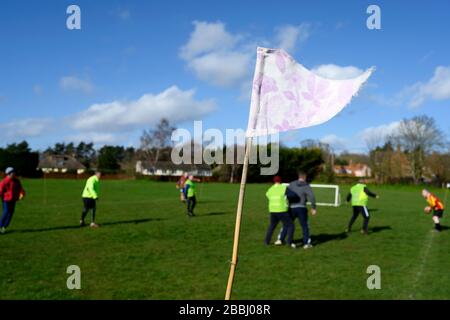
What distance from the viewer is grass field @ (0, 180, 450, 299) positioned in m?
7.04

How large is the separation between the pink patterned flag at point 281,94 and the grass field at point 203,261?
14.0 feet

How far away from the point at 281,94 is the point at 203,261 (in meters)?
6.86

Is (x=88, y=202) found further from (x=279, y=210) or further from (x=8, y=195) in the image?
(x=279, y=210)

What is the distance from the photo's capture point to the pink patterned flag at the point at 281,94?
3.08 meters

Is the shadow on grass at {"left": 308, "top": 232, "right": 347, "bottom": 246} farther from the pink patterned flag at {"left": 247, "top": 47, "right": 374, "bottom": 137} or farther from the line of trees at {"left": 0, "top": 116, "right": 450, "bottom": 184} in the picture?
the line of trees at {"left": 0, "top": 116, "right": 450, "bottom": 184}

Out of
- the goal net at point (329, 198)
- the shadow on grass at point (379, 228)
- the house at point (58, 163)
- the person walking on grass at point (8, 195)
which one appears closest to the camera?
the person walking on grass at point (8, 195)

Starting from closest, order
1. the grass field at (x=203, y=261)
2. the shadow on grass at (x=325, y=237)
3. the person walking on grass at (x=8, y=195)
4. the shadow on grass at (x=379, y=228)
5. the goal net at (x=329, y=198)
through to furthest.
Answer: the grass field at (x=203, y=261), the person walking on grass at (x=8, y=195), the shadow on grass at (x=325, y=237), the shadow on grass at (x=379, y=228), the goal net at (x=329, y=198)

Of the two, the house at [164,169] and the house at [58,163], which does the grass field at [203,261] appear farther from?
the house at [58,163]

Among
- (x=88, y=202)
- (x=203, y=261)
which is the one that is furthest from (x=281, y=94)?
(x=88, y=202)

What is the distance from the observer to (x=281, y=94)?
3.14 metres

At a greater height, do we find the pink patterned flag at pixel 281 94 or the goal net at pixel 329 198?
the pink patterned flag at pixel 281 94

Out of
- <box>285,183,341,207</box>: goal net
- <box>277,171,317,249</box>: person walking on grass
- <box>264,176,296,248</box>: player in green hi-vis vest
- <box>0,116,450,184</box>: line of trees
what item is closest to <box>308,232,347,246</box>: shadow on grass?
<box>277,171,317,249</box>: person walking on grass

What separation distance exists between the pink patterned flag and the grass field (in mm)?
4269

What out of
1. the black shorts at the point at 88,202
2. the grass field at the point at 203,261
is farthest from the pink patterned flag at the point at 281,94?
the black shorts at the point at 88,202
